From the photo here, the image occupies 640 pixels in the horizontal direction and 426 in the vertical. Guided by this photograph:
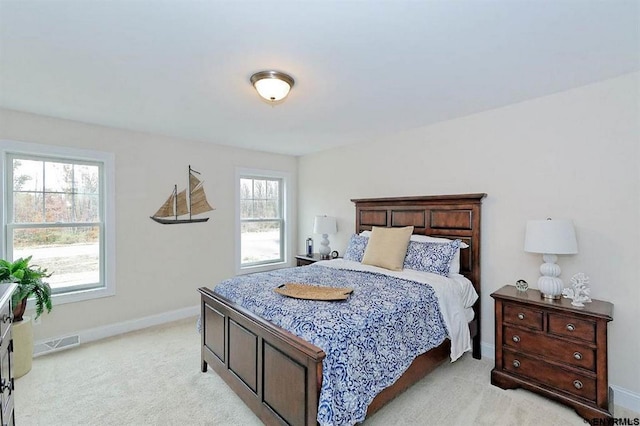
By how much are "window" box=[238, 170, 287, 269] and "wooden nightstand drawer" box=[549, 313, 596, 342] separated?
3807 millimetres

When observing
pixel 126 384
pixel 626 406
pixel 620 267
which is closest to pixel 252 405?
pixel 126 384

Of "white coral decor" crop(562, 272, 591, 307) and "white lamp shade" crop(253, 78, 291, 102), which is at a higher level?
"white lamp shade" crop(253, 78, 291, 102)

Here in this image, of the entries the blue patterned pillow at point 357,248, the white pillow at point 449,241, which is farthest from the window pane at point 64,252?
the white pillow at point 449,241

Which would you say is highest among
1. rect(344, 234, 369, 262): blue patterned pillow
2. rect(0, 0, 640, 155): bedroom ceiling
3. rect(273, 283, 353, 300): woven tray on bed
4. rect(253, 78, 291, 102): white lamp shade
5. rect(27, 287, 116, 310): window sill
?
rect(0, 0, 640, 155): bedroom ceiling

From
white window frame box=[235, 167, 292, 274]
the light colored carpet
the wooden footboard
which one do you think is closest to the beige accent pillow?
the light colored carpet

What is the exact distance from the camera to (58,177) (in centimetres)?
333

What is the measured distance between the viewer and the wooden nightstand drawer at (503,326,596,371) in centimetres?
212

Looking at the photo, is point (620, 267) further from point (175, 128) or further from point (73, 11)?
point (175, 128)

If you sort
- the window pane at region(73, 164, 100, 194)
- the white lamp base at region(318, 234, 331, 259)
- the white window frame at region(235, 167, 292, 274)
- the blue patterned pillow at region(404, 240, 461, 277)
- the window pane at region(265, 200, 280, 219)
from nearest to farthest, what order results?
the blue patterned pillow at region(404, 240, 461, 277) < the window pane at region(73, 164, 100, 194) < the white lamp base at region(318, 234, 331, 259) < the white window frame at region(235, 167, 292, 274) < the window pane at region(265, 200, 280, 219)

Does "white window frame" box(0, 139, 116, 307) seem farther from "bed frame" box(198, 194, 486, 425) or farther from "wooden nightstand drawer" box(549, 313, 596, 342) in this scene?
"wooden nightstand drawer" box(549, 313, 596, 342)

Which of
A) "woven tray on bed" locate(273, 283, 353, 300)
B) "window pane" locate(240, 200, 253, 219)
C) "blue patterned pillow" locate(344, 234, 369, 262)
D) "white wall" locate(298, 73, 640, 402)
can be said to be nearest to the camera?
"woven tray on bed" locate(273, 283, 353, 300)

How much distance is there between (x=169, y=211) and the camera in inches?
159

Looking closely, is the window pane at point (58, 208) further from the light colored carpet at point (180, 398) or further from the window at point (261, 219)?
the window at point (261, 219)

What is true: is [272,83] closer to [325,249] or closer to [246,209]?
[325,249]
